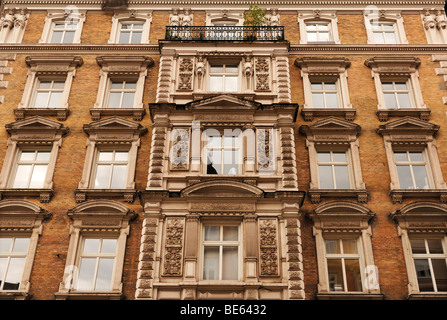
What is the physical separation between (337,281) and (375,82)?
8985 mm

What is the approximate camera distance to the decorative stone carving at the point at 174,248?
14656 millimetres

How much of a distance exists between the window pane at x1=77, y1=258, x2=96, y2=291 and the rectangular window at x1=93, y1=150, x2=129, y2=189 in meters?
2.90

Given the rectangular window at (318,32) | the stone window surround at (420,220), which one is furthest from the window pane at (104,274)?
the rectangular window at (318,32)

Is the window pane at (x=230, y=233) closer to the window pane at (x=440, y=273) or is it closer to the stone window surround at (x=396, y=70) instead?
the window pane at (x=440, y=273)

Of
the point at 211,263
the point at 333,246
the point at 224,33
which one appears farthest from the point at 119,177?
the point at 224,33

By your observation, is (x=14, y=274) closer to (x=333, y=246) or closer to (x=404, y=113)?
(x=333, y=246)

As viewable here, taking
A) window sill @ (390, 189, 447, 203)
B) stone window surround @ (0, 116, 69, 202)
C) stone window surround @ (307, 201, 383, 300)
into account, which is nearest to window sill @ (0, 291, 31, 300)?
stone window surround @ (0, 116, 69, 202)

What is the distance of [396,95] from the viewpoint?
19.8 m

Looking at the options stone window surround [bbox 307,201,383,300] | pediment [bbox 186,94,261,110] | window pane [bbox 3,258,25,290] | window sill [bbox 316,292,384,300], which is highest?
pediment [bbox 186,94,261,110]

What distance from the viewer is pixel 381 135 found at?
18359 mm

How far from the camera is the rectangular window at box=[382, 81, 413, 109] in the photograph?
19.6m

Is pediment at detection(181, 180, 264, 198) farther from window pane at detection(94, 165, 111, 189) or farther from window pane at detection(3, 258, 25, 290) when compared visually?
window pane at detection(3, 258, 25, 290)

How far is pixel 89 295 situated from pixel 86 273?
104cm
